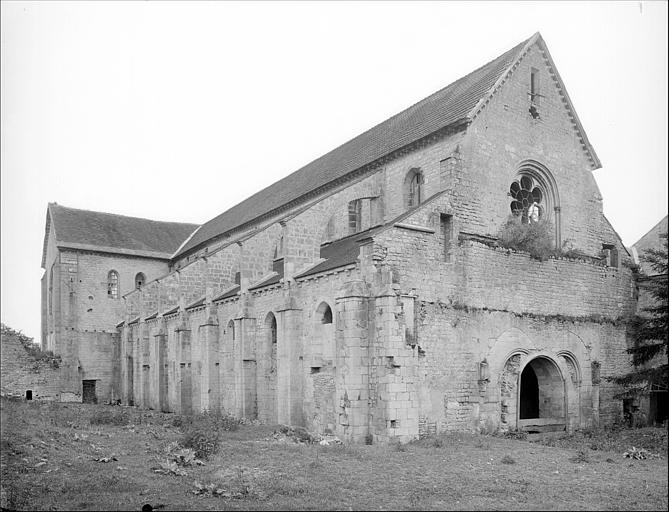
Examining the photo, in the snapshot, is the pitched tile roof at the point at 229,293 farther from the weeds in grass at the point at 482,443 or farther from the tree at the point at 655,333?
the tree at the point at 655,333

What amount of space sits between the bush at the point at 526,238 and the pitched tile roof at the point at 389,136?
4.13 meters

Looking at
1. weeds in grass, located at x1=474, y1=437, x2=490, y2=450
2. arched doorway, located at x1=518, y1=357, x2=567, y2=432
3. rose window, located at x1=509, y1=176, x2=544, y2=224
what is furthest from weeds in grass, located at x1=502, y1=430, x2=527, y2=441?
rose window, located at x1=509, y1=176, x2=544, y2=224

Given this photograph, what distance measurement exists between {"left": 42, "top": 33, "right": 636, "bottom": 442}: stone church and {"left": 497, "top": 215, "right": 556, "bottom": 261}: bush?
0.36 meters

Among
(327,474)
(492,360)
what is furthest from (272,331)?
(327,474)

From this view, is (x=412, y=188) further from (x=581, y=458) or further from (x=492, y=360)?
(x=581, y=458)

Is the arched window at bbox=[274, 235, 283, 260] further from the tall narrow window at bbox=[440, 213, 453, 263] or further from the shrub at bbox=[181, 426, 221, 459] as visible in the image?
the shrub at bbox=[181, 426, 221, 459]

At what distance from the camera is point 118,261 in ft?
148

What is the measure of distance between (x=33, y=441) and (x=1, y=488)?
530 centimetres

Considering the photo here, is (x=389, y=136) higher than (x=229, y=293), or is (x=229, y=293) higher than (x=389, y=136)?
(x=389, y=136)

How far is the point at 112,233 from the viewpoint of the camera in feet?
153

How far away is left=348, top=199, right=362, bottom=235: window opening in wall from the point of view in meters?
26.2

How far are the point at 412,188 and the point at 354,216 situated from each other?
2.80 m

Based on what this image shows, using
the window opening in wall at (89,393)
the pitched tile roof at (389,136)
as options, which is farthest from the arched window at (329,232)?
the window opening in wall at (89,393)

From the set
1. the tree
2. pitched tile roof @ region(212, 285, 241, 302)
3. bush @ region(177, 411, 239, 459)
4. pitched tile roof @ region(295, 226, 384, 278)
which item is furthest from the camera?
pitched tile roof @ region(212, 285, 241, 302)
